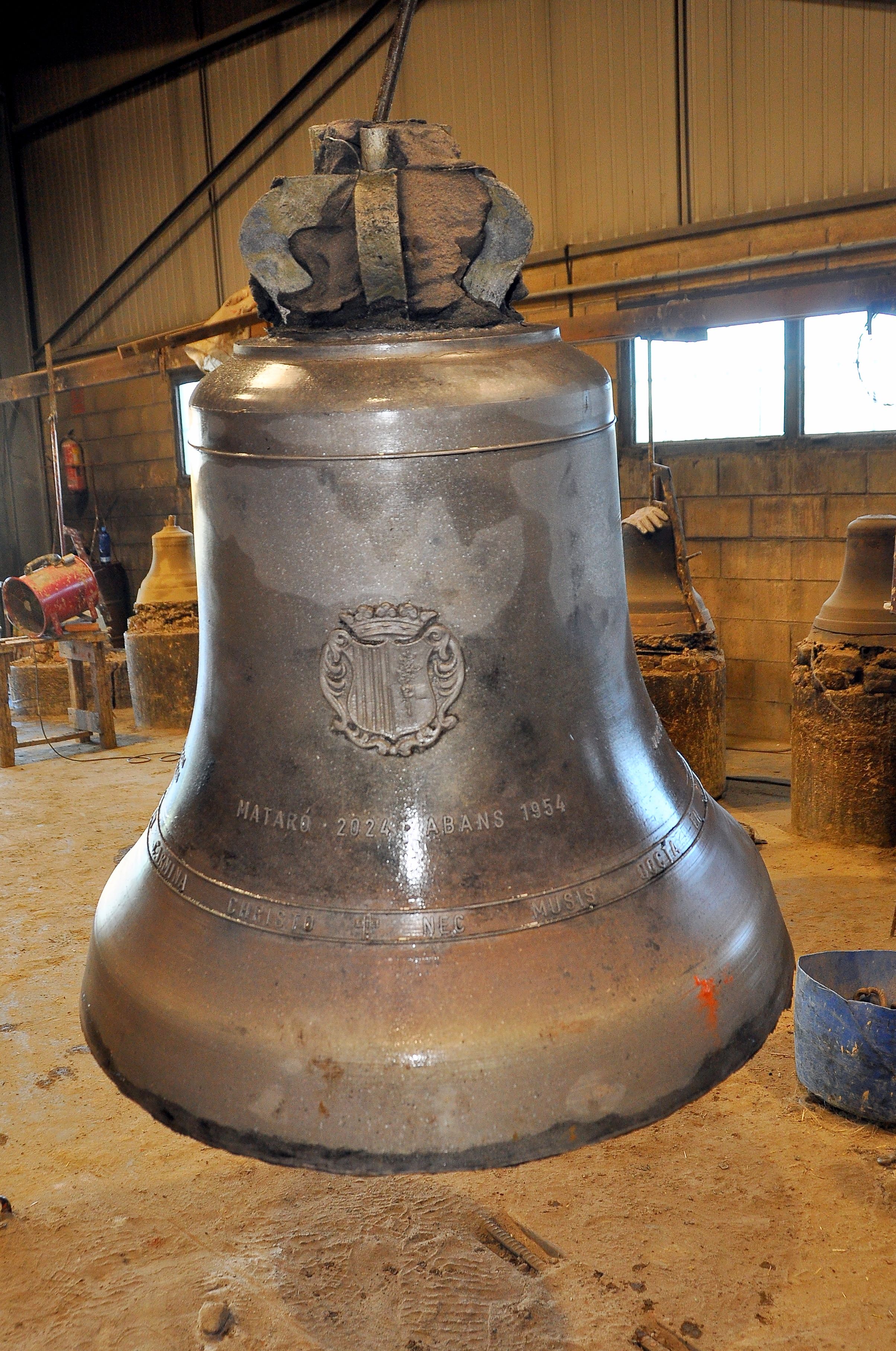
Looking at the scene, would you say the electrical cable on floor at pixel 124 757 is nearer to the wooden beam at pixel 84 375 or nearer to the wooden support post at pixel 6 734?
the wooden support post at pixel 6 734

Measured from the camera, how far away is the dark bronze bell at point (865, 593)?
16.5 ft

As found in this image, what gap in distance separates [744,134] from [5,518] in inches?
354

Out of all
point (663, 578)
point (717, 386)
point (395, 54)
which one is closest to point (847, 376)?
point (717, 386)

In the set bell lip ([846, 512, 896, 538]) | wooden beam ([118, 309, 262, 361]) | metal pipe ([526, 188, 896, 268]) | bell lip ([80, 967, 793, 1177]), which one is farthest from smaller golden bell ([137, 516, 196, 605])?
bell lip ([80, 967, 793, 1177])

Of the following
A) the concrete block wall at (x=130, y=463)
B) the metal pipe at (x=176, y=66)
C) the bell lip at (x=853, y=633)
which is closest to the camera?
the bell lip at (x=853, y=633)

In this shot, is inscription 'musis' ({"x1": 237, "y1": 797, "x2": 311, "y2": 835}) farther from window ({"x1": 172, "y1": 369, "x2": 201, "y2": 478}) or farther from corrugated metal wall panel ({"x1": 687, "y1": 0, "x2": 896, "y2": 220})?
window ({"x1": 172, "y1": 369, "x2": 201, "y2": 478})

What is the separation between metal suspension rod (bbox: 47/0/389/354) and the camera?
8.84 meters

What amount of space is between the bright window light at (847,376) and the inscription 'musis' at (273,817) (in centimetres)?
616

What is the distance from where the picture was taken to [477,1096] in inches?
44.3

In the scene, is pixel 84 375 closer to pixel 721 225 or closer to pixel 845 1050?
pixel 721 225

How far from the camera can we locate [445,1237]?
270 centimetres

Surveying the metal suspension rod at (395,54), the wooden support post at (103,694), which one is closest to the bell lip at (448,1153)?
the metal suspension rod at (395,54)

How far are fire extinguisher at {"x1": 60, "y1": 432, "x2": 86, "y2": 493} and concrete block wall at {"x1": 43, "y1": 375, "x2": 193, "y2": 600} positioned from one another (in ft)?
0.40

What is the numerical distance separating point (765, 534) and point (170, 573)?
386 cm
